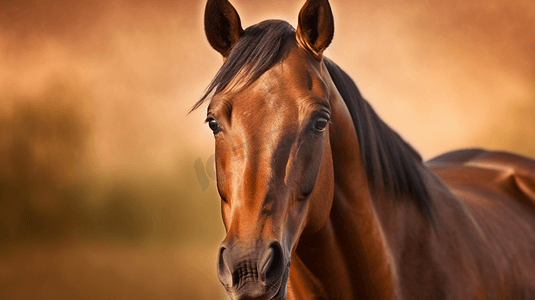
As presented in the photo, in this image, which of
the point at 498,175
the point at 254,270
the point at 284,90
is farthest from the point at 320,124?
the point at 498,175

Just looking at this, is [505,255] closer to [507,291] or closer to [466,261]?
[507,291]

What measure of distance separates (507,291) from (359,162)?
26.6 inches

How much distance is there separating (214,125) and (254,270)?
353 mm

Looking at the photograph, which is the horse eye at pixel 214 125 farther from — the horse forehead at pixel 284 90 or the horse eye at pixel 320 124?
the horse eye at pixel 320 124

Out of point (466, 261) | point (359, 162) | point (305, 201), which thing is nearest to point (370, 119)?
point (359, 162)

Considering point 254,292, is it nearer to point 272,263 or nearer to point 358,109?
point 272,263

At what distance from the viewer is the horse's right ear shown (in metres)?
1.09

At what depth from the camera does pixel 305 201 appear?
0.93m

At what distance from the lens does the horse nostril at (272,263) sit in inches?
30.5

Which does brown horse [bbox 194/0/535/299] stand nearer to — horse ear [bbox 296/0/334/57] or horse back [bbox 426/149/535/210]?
horse ear [bbox 296/0/334/57]

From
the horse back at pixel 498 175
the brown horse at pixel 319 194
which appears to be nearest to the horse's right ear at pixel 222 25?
the brown horse at pixel 319 194

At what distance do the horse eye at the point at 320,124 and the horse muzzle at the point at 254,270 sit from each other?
276 millimetres

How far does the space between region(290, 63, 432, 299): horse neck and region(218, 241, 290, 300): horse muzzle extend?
25cm

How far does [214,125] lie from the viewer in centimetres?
99
